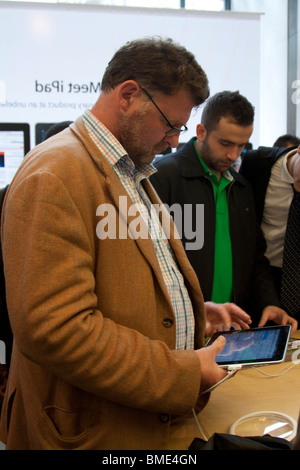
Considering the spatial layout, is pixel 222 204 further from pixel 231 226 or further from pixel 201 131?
pixel 201 131

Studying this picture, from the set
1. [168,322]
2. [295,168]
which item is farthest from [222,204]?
[168,322]

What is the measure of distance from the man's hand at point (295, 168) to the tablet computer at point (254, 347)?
0.85 meters

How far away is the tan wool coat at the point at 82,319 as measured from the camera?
911 mm

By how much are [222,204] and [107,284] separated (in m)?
1.24

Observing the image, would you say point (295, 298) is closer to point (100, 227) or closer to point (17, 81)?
point (100, 227)

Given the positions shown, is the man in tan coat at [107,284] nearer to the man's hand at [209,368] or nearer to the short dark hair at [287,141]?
the man's hand at [209,368]

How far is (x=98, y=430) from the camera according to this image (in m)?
1.03

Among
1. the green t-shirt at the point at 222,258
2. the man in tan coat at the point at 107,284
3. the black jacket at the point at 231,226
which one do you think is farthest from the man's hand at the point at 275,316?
the man in tan coat at the point at 107,284

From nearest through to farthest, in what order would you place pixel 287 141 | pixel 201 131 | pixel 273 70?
pixel 201 131
pixel 287 141
pixel 273 70

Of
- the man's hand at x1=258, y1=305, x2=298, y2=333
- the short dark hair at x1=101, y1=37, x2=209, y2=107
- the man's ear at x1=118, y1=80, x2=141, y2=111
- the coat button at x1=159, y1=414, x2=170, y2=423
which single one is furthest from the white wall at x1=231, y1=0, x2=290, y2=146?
the coat button at x1=159, y1=414, x2=170, y2=423

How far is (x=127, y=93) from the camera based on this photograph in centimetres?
119
